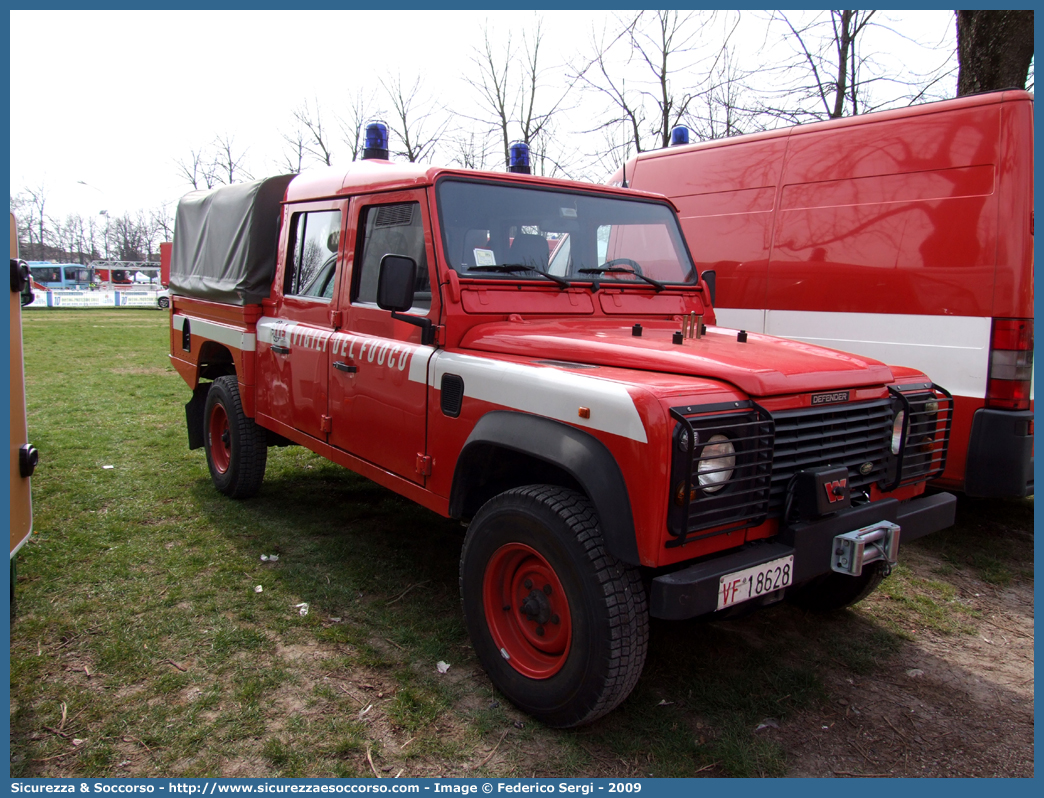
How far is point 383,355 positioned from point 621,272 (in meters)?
1.35

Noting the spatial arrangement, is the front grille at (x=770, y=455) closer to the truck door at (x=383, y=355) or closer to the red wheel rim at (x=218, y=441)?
the truck door at (x=383, y=355)

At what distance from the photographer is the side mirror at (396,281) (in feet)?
10.9

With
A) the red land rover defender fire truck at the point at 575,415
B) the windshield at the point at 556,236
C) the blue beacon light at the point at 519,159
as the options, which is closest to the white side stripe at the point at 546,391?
the red land rover defender fire truck at the point at 575,415

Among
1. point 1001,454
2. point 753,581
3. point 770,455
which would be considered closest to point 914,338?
point 1001,454

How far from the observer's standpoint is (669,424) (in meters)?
2.44

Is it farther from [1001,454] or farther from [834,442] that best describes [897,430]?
[1001,454]

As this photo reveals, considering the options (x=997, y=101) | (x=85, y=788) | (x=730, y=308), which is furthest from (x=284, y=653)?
(x=997, y=101)

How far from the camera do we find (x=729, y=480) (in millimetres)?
2566

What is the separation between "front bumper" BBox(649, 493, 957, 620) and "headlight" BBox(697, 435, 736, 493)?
0.94 ft

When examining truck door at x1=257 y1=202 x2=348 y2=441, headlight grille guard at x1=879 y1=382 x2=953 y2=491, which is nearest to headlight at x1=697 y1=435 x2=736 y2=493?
headlight grille guard at x1=879 y1=382 x2=953 y2=491

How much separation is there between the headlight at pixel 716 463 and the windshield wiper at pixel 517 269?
4.59 ft

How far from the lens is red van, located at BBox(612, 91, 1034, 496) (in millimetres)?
4348

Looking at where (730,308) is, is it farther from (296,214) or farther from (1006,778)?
(1006,778)

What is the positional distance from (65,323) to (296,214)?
22.8m
